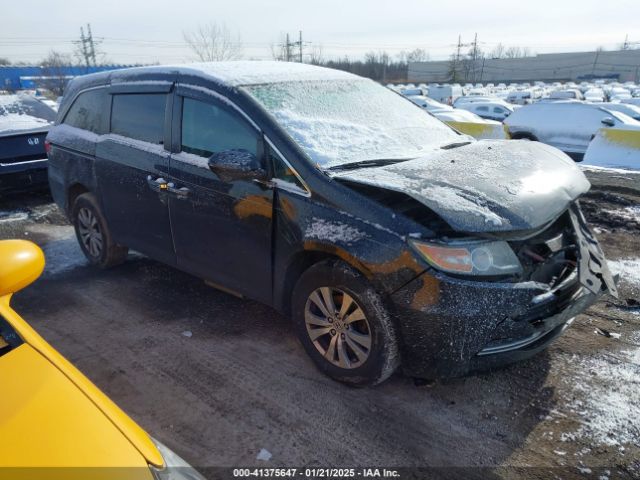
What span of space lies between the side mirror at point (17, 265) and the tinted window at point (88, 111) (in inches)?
111

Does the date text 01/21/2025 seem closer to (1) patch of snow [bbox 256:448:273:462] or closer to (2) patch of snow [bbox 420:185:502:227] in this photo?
(1) patch of snow [bbox 256:448:273:462]

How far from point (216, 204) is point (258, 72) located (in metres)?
1.11

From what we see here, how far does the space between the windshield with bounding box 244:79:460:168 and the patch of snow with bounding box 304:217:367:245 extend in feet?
1.31

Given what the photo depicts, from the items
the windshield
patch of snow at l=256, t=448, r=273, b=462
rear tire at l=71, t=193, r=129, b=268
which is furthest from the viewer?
rear tire at l=71, t=193, r=129, b=268

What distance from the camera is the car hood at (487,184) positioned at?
2.59m

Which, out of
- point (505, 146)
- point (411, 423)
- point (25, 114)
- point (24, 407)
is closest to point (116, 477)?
point (24, 407)

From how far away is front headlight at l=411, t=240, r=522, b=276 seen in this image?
8.41 ft

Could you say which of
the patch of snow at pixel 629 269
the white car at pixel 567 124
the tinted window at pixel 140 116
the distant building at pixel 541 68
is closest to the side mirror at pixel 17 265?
the tinted window at pixel 140 116

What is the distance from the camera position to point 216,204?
11.3 ft

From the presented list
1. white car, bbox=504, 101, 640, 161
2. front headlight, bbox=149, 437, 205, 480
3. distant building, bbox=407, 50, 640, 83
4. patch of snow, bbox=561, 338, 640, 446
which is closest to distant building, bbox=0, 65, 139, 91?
white car, bbox=504, 101, 640, 161

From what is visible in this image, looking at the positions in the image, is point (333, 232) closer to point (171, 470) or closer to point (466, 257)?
point (466, 257)

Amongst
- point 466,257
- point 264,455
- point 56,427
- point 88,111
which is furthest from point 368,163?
point 88,111

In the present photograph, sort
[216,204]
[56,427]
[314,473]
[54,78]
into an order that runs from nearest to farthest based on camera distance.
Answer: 1. [56,427]
2. [314,473]
3. [216,204]
4. [54,78]

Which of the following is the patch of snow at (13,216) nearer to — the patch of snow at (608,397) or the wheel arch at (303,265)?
the wheel arch at (303,265)
